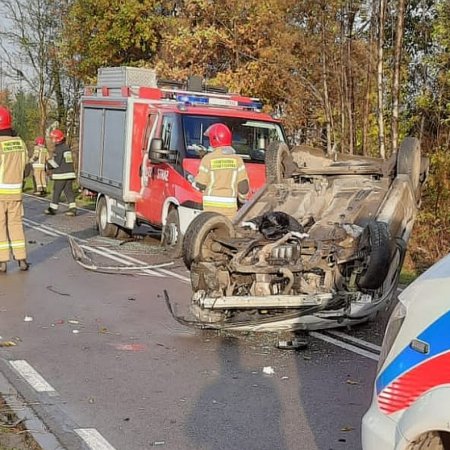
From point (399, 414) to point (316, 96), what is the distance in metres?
16.2

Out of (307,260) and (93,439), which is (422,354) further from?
(307,260)

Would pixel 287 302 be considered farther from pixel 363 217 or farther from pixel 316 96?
pixel 316 96

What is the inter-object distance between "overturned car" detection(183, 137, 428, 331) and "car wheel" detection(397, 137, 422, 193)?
1cm

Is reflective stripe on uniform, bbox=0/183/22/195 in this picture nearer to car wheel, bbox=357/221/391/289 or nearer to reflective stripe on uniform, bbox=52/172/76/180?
car wheel, bbox=357/221/391/289

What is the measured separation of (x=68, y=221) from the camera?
58.4 ft

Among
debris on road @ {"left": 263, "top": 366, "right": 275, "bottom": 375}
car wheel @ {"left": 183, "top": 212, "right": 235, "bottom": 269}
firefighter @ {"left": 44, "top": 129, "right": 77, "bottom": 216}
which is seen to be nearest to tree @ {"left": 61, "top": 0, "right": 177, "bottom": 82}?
firefighter @ {"left": 44, "top": 129, "right": 77, "bottom": 216}

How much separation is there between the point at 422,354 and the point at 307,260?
4372 mm

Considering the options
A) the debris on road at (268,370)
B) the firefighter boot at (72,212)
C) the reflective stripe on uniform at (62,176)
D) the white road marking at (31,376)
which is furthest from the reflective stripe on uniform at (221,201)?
the firefighter boot at (72,212)

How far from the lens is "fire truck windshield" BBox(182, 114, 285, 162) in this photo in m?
12.4

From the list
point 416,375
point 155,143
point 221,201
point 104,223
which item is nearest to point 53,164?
point 104,223

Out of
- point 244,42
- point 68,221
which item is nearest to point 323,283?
point 68,221

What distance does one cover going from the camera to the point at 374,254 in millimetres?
7164

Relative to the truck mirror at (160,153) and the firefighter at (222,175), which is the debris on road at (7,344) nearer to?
the firefighter at (222,175)

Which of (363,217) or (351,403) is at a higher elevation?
(363,217)
